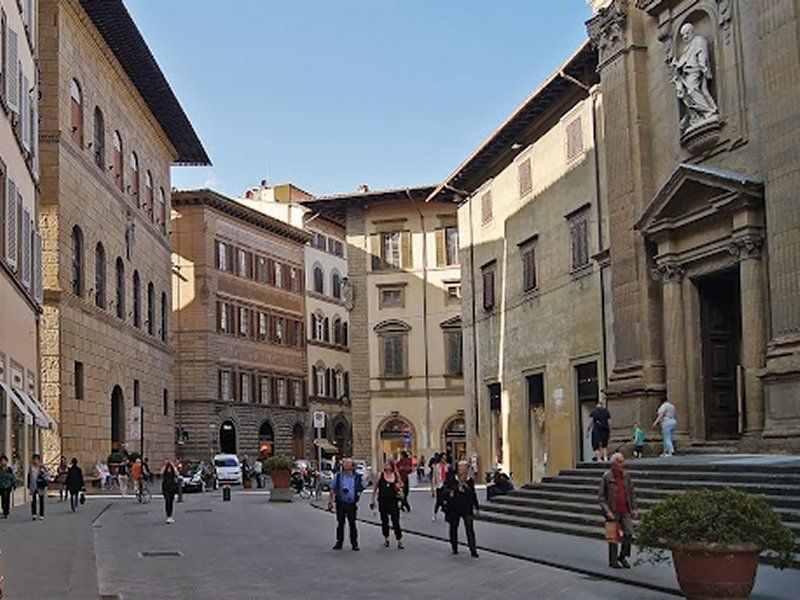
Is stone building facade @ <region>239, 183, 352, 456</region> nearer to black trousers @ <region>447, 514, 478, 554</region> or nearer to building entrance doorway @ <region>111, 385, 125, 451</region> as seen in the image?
building entrance doorway @ <region>111, 385, 125, 451</region>

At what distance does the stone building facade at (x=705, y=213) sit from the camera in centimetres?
2186

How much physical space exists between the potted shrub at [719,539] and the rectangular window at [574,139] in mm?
20849

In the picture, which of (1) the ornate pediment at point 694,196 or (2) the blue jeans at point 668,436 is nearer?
(1) the ornate pediment at point 694,196

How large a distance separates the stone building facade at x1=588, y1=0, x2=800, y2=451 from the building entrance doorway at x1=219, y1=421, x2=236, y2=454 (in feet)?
154

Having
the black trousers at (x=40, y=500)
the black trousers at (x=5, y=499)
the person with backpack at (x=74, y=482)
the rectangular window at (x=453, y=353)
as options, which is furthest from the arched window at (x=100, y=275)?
the rectangular window at (x=453, y=353)

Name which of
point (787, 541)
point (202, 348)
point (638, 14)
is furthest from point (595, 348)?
point (202, 348)

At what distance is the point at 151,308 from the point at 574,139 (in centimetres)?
2761

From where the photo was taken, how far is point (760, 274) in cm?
2295

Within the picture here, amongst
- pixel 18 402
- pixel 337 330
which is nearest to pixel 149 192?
pixel 18 402

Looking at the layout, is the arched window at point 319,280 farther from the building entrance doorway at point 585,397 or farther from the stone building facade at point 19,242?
the building entrance doorway at point 585,397

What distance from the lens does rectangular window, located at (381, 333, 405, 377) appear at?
61.2 meters

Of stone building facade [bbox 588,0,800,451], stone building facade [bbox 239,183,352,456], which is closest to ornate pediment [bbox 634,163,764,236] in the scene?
stone building facade [bbox 588,0,800,451]

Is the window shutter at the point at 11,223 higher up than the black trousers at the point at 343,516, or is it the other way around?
the window shutter at the point at 11,223

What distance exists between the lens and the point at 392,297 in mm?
61750
